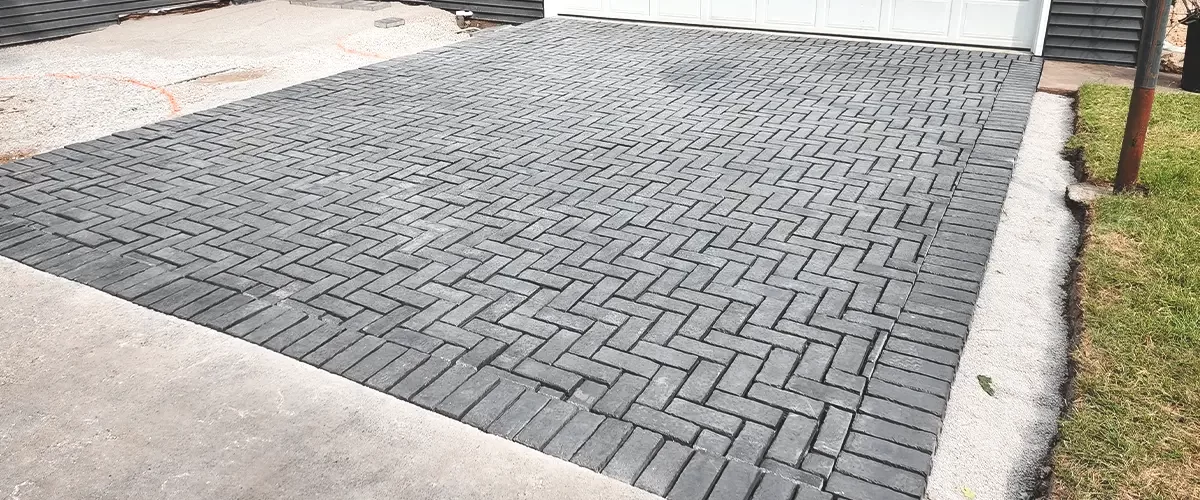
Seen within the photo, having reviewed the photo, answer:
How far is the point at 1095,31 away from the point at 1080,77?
91 centimetres

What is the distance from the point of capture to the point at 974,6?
10000 millimetres

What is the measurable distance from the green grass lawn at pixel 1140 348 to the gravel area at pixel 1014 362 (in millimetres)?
121

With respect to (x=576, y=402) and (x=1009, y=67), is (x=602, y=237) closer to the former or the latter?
(x=576, y=402)

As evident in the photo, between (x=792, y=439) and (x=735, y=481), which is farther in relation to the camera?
(x=792, y=439)

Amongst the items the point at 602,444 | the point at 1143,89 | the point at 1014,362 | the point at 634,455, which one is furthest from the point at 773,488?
the point at 1143,89

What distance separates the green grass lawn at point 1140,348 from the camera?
2988 mm

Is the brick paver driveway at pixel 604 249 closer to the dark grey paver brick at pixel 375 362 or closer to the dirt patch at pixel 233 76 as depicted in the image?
the dark grey paver brick at pixel 375 362

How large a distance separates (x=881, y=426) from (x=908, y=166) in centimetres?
324

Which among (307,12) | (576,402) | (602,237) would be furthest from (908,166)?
(307,12)

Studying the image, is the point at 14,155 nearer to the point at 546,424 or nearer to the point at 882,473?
the point at 546,424

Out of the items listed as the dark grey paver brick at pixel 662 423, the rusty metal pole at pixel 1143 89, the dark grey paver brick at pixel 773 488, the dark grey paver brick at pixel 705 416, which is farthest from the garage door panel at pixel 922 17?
the dark grey paver brick at pixel 773 488

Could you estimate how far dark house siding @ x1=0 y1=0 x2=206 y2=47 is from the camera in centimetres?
1120

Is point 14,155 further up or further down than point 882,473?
further up

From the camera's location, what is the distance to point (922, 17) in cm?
1028
